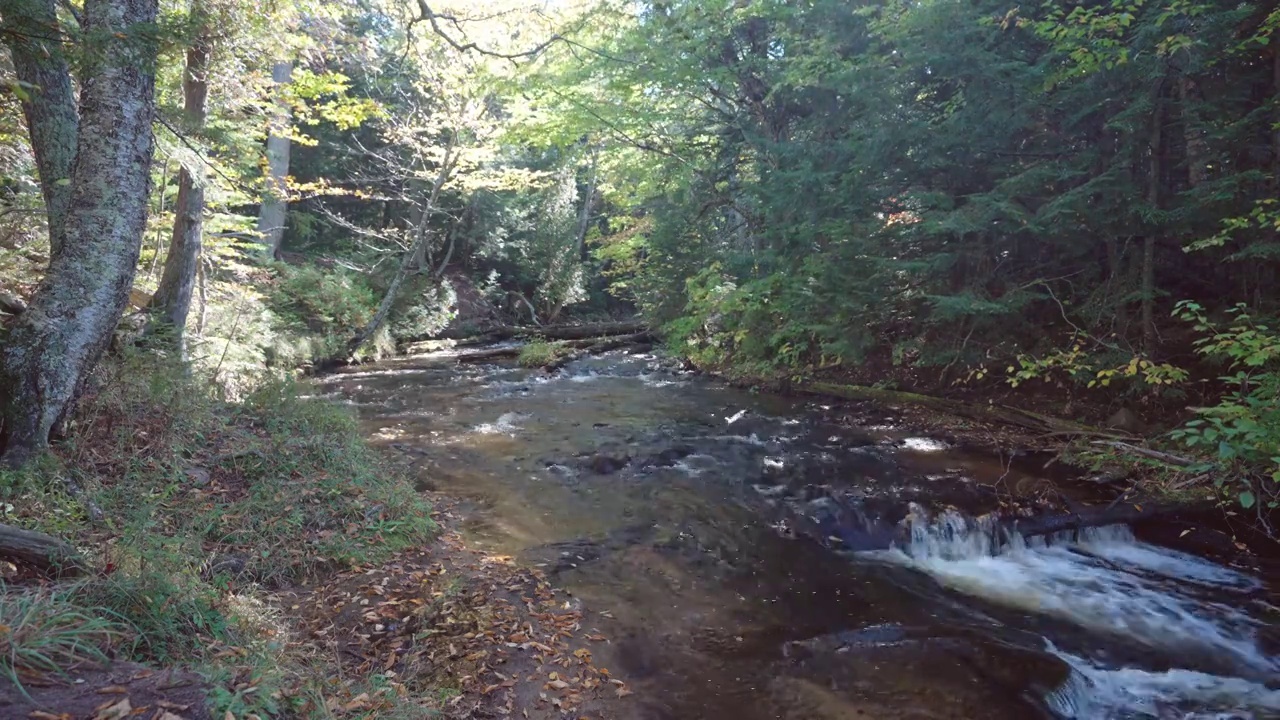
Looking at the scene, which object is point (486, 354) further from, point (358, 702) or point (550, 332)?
point (358, 702)

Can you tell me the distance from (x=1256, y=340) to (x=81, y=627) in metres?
8.53

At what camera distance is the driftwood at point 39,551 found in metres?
3.12

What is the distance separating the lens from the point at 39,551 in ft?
10.4

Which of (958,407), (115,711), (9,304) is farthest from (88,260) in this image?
(958,407)

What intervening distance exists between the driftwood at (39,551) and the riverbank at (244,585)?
0.02 m

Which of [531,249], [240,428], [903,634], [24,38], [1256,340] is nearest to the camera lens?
[24,38]

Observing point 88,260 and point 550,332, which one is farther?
point 550,332

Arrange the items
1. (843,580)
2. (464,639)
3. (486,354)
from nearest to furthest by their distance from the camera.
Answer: (464,639) → (843,580) → (486,354)

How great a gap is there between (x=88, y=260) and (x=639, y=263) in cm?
1621

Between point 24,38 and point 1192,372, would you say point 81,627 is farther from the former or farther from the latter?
point 1192,372

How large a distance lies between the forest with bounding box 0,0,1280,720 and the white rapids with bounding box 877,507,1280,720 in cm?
103

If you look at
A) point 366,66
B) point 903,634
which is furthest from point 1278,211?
point 366,66

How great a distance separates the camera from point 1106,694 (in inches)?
172

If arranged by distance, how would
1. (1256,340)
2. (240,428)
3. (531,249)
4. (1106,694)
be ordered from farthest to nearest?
(531,249) → (240,428) → (1256,340) → (1106,694)
